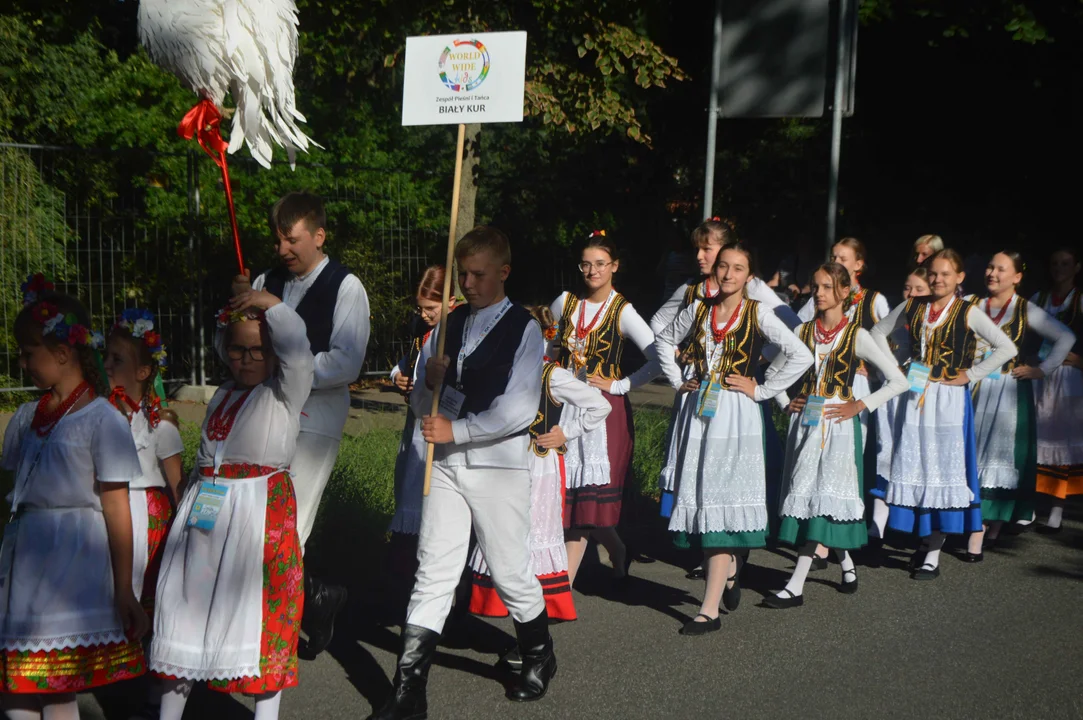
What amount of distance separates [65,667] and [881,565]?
520cm

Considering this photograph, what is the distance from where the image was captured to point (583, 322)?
6664 millimetres

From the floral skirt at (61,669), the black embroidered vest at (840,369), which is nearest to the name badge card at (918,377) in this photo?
the black embroidered vest at (840,369)

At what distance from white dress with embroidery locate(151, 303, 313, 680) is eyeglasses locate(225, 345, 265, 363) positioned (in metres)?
0.09

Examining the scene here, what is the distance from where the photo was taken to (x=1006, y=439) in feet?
27.5

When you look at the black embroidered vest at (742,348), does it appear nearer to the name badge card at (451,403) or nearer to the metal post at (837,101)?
the name badge card at (451,403)

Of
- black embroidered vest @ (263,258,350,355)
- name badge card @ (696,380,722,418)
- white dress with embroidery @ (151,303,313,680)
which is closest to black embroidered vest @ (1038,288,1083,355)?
name badge card @ (696,380,722,418)

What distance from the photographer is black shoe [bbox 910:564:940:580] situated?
7.29 m

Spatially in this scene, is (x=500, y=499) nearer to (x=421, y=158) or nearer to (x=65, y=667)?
(x=65, y=667)

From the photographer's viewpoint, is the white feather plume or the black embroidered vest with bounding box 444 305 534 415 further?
the black embroidered vest with bounding box 444 305 534 415

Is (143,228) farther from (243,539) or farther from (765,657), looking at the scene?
(243,539)

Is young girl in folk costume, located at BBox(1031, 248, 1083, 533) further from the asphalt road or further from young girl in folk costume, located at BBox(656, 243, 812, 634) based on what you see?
young girl in folk costume, located at BBox(656, 243, 812, 634)

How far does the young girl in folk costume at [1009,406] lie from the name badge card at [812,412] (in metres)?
1.89

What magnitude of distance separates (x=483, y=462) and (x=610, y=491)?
178 centimetres

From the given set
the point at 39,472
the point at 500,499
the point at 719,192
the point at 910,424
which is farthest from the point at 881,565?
the point at 719,192
